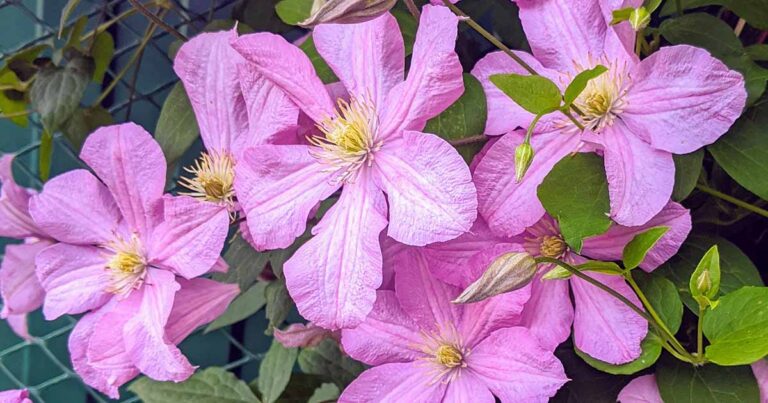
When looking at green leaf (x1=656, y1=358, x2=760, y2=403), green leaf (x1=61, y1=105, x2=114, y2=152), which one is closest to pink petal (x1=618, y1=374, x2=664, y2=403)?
green leaf (x1=656, y1=358, x2=760, y2=403)

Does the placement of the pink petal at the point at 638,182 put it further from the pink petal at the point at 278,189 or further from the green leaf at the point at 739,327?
the pink petal at the point at 278,189

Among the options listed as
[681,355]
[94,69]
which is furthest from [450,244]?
[94,69]

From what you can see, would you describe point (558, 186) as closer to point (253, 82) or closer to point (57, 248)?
Answer: point (253, 82)

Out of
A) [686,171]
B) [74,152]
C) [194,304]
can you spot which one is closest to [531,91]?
[686,171]

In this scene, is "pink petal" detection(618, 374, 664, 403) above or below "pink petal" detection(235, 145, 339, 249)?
below

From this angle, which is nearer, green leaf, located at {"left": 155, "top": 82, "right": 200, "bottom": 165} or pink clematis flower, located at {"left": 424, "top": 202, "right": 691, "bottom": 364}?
pink clematis flower, located at {"left": 424, "top": 202, "right": 691, "bottom": 364}

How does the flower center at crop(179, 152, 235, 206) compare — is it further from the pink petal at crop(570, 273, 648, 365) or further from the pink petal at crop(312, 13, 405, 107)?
the pink petal at crop(570, 273, 648, 365)
